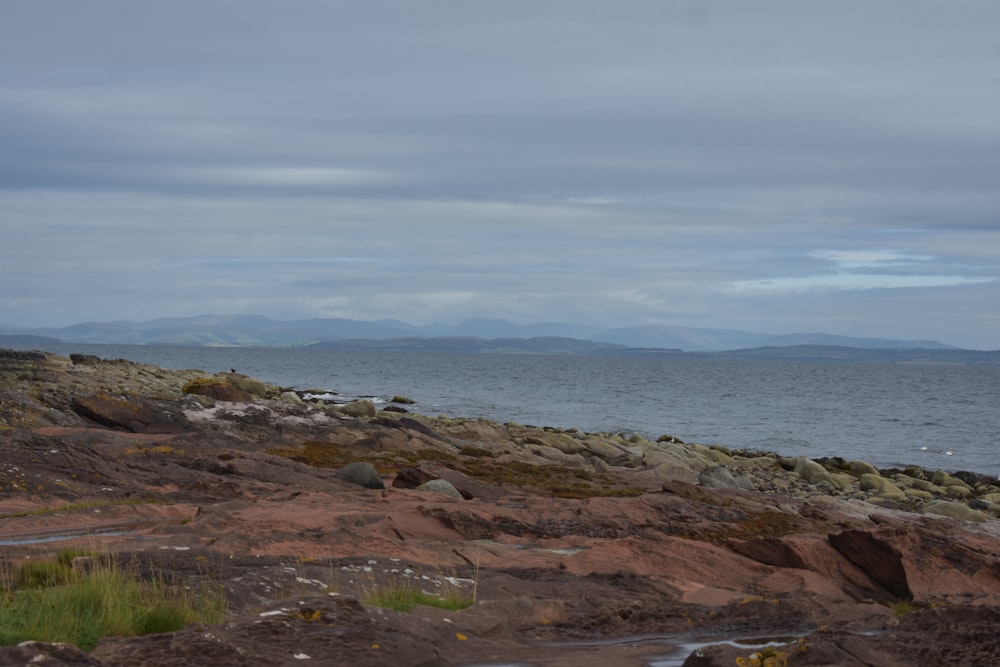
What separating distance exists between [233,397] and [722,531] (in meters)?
20.2

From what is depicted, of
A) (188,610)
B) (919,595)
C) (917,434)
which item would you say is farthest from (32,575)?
(917,434)

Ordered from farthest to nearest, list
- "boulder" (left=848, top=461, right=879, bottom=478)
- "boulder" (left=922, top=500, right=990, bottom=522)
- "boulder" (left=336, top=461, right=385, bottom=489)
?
"boulder" (left=848, top=461, right=879, bottom=478) < "boulder" (left=922, top=500, right=990, bottom=522) < "boulder" (left=336, top=461, right=385, bottom=489)

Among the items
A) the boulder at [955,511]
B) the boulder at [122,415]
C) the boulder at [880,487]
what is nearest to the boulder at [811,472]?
the boulder at [880,487]

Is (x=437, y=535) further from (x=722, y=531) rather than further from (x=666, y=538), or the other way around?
(x=722, y=531)

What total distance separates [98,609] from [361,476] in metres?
11.2

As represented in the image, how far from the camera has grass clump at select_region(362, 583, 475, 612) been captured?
8023 mm

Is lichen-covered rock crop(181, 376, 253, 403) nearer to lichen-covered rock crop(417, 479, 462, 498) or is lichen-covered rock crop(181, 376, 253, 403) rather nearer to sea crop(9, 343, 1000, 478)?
lichen-covered rock crop(417, 479, 462, 498)

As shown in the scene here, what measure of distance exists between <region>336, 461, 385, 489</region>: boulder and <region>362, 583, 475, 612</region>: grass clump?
350 inches

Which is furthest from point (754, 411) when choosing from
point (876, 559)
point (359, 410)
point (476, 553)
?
point (476, 553)

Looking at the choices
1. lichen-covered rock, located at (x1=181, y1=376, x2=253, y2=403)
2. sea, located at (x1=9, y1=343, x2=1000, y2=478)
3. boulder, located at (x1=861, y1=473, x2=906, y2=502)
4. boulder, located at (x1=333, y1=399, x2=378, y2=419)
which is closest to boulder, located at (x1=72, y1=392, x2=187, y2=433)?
lichen-covered rock, located at (x1=181, y1=376, x2=253, y2=403)

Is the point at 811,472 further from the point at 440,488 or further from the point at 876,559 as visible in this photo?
the point at 876,559

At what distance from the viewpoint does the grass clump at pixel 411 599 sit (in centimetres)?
802

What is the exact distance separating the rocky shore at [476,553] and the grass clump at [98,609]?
27 cm

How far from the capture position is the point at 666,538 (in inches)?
507
